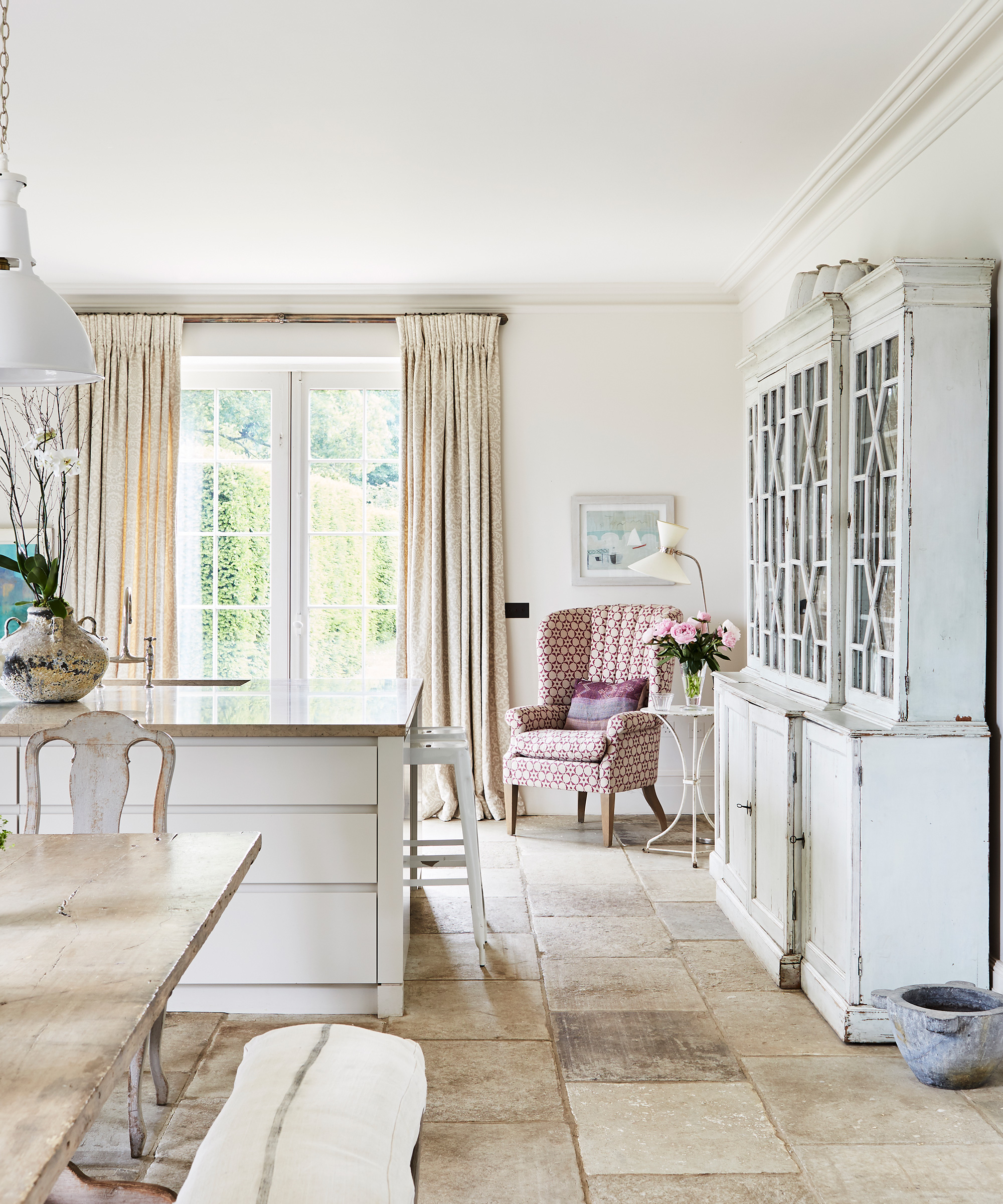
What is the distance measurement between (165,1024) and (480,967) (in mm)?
985

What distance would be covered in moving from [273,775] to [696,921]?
177cm

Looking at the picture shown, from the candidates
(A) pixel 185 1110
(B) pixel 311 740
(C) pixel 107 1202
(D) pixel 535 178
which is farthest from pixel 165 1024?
(D) pixel 535 178

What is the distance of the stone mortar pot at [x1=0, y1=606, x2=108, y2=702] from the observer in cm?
303

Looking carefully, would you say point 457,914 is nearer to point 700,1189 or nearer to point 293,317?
point 700,1189

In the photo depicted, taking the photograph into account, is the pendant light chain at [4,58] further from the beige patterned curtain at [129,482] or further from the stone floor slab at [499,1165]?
the beige patterned curtain at [129,482]

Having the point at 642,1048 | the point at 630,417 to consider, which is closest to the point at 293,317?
the point at 630,417

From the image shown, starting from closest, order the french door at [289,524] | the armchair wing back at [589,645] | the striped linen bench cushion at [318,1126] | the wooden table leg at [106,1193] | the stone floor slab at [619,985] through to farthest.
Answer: the striped linen bench cushion at [318,1126]
the wooden table leg at [106,1193]
the stone floor slab at [619,985]
the armchair wing back at [589,645]
the french door at [289,524]

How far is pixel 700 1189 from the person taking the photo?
6.73 feet

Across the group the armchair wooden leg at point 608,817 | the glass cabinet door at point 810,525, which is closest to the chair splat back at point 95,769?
the glass cabinet door at point 810,525

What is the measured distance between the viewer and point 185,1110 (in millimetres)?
2348

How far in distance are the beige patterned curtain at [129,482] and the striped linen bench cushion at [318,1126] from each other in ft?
15.4

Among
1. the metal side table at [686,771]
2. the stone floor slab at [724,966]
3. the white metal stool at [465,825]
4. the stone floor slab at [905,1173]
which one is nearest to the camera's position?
the stone floor slab at [905,1173]

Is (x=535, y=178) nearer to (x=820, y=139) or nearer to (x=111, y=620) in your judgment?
(x=820, y=139)

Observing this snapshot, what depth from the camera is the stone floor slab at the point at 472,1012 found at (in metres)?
2.80
